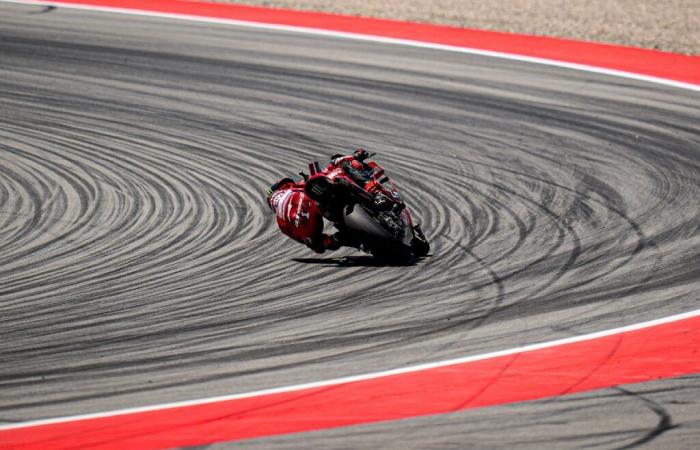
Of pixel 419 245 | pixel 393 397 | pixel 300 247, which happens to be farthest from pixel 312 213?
pixel 393 397

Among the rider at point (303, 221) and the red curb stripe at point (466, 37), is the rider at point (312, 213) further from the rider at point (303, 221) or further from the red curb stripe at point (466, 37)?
the red curb stripe at point (466, 37)

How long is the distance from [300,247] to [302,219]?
767 mm

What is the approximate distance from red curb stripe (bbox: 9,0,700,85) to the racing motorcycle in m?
10.2

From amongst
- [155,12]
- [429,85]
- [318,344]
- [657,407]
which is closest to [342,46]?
[429,85]

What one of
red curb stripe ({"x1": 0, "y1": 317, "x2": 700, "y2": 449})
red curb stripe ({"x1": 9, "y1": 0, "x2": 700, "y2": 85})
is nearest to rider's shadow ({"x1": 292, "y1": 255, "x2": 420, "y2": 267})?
red curb stripe ({"x1": 0, "y1": 317, "x2": 700, "y2": 449})

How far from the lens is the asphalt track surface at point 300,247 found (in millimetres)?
8953

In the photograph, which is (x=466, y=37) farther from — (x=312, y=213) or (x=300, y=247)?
(x=312, y=213)

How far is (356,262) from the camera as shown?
11.9m

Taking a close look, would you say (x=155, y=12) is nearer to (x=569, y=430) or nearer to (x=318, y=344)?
(x=318, y=344)

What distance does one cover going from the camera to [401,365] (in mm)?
9219

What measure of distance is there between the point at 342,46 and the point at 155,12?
4.89 m

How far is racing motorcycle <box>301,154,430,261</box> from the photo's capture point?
11.2m

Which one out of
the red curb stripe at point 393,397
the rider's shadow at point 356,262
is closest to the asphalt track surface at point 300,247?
the rider's shadow at point 356,262

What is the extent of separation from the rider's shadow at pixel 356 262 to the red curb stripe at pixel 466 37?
10062mm
